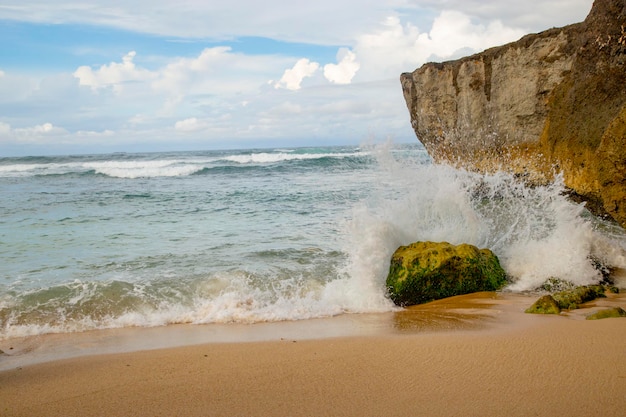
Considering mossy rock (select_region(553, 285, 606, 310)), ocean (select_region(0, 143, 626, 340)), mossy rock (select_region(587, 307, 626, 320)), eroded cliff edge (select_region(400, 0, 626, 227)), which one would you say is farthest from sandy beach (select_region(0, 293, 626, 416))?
eroded cliff edge (select_region(400, 0, 626, 227))

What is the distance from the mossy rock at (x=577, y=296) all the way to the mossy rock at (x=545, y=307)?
183 mm

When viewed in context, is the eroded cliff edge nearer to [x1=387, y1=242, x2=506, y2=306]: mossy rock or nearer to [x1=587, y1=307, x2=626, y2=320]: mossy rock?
[x1=587, y1=307, x2=626, y2=320]: mossy rock

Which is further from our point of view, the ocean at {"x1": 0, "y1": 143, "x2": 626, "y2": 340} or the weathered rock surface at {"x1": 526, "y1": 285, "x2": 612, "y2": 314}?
the ocean at {"x1": 0, "y1": 143, "x2": 626, "y2": 340}

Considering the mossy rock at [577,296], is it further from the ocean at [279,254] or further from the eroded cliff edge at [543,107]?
the eroded cliff edge at [543,107]

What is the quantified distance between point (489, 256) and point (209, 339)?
3991 millimetres

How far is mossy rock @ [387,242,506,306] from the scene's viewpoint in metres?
6.38

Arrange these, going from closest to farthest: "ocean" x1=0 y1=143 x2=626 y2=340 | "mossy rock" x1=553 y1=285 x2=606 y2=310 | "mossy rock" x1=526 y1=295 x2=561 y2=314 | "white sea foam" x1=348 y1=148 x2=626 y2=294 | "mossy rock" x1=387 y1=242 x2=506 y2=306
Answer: "mossy rock" x1=526 y1=295 x2=561 y2=314
"mossy rock" x1=553 y1=285 x2=606 y2=310
"ocean" x1=0 y1=143 x2=626 y2=340
"mossy rock" x1=387 y1=242 x2=506 y2=306
"white sea foam" x1=348 y1=148 x2=626 y2=294

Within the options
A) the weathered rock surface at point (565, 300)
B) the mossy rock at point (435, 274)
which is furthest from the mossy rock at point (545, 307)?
the mossy rock at point (435, 274)

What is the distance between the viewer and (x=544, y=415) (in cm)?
295

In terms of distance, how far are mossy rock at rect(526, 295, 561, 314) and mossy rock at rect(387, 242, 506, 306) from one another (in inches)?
42.0

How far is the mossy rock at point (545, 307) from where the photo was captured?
5.40 m

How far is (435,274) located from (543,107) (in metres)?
7.98

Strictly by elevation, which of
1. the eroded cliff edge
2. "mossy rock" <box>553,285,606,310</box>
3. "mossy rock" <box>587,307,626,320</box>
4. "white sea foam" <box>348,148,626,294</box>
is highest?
the eroded cliff edge

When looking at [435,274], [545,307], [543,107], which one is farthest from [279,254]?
[543,107]
